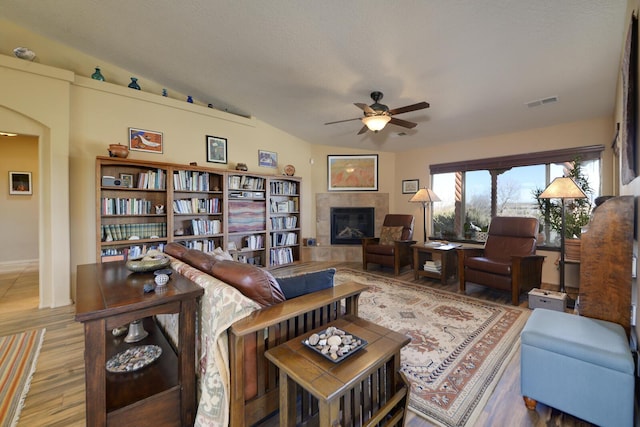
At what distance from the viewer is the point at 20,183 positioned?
5.19 metres

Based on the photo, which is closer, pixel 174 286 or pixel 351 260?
pixel 174 286

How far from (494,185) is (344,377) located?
4578mm

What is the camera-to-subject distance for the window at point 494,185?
3799 millimetres

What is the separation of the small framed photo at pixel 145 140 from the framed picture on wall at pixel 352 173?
3.15 m

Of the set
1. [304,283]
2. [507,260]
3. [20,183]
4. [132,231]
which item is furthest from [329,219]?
[20,183]

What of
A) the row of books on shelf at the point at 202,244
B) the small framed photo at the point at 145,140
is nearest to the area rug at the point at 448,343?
the row of books on shelf at the point at 202,244

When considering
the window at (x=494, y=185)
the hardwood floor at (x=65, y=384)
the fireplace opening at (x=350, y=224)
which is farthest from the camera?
the fireplace opening at (x=350, y=224)

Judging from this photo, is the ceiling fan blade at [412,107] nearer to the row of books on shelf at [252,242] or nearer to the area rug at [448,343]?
the area rug at [448,343]

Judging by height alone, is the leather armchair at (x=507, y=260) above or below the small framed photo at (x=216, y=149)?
below

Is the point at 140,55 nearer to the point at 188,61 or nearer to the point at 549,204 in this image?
the point at 188,61

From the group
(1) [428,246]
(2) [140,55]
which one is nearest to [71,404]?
(2) [140,55]

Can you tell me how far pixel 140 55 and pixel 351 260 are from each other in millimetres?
4742

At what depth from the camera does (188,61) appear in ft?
10.9

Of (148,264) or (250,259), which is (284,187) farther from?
(148,264)
